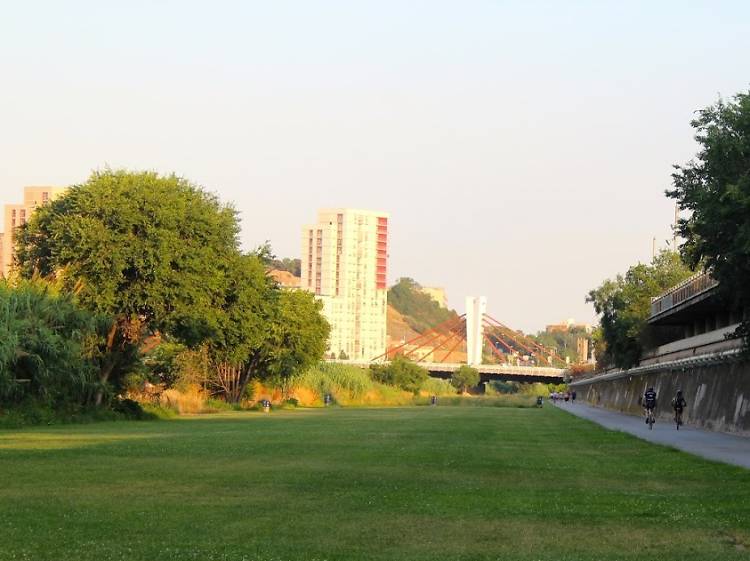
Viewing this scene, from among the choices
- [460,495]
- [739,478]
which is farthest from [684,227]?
[460,495]

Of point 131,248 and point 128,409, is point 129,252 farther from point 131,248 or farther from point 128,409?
point 128,409

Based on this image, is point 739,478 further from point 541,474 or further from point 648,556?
point 648,556

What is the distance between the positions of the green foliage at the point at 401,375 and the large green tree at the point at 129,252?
345 ft

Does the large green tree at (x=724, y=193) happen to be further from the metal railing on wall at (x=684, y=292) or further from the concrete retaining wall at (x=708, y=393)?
the metal railing on wall at (x=684, y=292)

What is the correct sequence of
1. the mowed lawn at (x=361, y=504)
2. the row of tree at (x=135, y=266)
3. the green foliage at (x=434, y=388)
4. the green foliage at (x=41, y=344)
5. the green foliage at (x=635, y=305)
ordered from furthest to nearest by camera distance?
the green foliage at (x=434, y=388), the green foliage at (x=635, y=305), the row of tree at (x=135, y=266), the green foliage at (x=41, y=344), the mowed lawn at (x=361, y=504)

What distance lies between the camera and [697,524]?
1562 cm

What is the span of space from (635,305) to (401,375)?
223 feet

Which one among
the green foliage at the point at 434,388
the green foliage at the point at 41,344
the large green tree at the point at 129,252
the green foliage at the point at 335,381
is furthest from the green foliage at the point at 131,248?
the green foliage at the point at 434,388

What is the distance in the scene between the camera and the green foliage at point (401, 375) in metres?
168

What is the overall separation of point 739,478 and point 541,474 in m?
3.56

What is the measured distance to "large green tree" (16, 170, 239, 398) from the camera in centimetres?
5912

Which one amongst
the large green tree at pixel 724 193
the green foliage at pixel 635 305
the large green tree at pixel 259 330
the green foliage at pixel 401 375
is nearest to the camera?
the large green tree at pixel 724 193

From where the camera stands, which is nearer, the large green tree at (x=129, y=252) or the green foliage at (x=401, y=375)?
the large green tree at (x=129, y=252)

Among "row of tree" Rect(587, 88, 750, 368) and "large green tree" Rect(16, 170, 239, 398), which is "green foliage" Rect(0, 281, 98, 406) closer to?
"large green tree" Rect(16, 170, 239, 398)
